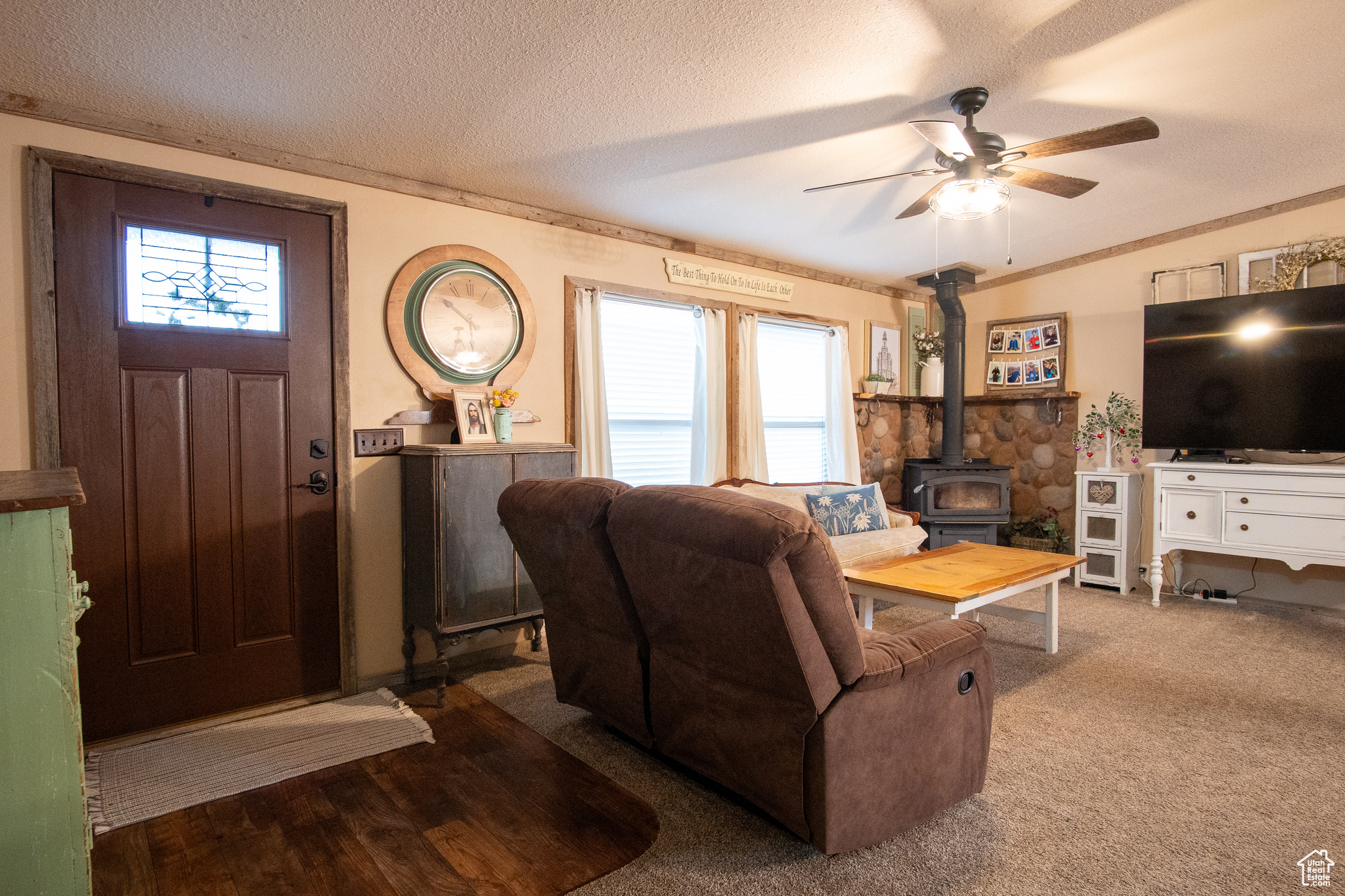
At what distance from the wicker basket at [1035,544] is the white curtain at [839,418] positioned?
57.1 inches

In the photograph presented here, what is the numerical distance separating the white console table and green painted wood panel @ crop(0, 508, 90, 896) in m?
5.43

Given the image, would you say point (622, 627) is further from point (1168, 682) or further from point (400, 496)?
point (1168, 682)

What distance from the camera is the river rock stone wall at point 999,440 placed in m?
5.56

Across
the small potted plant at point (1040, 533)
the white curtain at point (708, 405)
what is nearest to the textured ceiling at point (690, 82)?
the white curtain at point (708, 405)

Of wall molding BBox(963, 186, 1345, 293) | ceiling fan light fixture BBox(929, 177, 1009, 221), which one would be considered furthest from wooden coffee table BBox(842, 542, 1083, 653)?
wall molding BBox(963, 186, 1345, 293)

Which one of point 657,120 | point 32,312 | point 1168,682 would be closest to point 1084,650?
point 1168,682

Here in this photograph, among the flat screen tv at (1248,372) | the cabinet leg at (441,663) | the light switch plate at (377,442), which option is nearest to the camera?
the cabinet leg at (441,663)

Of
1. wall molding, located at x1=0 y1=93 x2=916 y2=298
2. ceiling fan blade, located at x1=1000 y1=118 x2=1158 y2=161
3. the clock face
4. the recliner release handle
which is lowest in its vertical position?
the recliner release handle

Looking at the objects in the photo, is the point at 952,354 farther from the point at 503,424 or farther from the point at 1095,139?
the point at 503,424

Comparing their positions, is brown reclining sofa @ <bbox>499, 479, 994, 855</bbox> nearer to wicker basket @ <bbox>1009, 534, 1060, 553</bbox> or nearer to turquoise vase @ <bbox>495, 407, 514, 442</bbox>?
turquoise vase @ <bbox>495, 407, 514, 442</bbox>

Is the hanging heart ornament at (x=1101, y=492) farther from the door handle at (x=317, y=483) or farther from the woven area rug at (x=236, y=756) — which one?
the door handle at (x=317, y=483)

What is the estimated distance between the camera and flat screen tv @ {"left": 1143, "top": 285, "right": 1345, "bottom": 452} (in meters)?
4.04

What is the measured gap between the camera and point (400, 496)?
3.32 metres

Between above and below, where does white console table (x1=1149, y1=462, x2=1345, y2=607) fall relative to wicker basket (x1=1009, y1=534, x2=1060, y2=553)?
above
